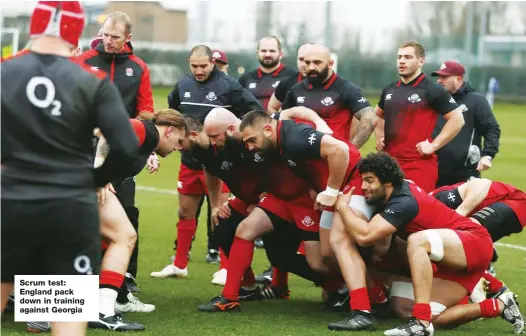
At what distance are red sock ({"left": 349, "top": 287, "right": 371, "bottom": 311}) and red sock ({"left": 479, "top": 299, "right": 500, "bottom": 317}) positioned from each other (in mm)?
858

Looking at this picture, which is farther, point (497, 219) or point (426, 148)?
point (426, 148)

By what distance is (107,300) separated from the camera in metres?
6.93

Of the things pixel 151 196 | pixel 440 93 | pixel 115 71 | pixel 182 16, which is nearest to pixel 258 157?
pixel 115 71

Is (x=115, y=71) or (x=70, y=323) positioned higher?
(x=115, y=71)

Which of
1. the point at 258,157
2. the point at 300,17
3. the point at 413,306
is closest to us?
the point at 413,306

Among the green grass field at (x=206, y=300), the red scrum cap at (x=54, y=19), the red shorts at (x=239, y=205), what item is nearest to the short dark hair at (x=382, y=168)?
the green grass field at (x=206, y=300)

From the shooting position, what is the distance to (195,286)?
9.25 m

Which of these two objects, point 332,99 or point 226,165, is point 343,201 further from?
point 332,99

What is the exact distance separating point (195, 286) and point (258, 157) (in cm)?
177

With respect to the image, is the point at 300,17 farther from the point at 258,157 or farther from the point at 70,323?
the point at 70,323

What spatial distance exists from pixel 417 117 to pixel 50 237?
18.5 feet

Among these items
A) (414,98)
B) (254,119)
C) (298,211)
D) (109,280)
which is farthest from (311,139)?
(414,98)

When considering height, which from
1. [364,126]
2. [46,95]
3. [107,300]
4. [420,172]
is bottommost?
[107,300]

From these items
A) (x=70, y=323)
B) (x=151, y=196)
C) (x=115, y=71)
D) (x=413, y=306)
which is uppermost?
(x=115, y=71)
